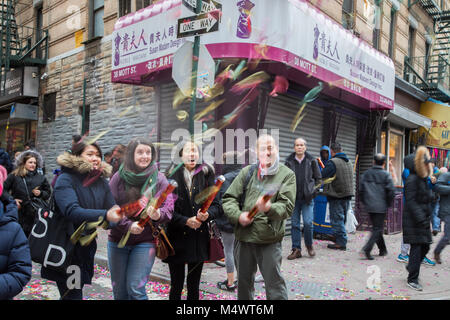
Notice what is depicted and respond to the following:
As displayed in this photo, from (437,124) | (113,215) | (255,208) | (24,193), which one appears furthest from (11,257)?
(437,124)

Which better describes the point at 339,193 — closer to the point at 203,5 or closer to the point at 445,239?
the point at 445,239

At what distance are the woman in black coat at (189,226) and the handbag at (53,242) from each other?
2.94 feet

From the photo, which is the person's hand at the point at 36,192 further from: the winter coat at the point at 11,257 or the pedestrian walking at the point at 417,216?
the pedestrian walking at the point at 417,216

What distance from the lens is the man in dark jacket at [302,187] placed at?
22.2ft

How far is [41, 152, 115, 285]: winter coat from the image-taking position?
125 inches

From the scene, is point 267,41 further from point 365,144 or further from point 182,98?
point 365,144

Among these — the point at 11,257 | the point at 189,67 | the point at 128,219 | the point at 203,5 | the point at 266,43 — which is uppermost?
the point at 266,43

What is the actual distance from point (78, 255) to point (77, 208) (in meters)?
0.39

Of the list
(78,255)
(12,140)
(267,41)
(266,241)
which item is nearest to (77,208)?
(78,255)

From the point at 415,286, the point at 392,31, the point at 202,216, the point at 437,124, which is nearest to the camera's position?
the point at 202,216

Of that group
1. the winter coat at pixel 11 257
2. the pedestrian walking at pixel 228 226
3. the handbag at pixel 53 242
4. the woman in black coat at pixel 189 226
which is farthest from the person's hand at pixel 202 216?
the winter coat at pixel 11 257

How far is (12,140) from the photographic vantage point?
16.7 meters

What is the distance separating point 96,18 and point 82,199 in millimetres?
10016

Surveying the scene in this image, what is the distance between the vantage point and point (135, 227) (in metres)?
3.22
